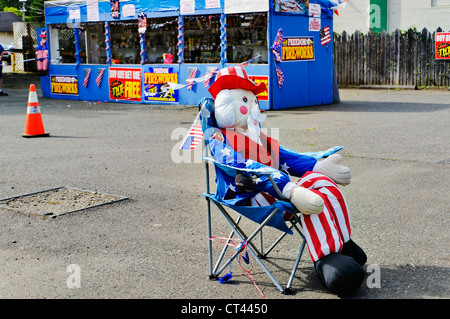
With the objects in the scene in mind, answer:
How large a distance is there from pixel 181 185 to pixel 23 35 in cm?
3064

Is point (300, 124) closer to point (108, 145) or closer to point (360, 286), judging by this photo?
point (108, 145)

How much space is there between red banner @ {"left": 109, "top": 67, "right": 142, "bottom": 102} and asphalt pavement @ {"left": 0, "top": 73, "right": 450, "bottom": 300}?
16.2ft

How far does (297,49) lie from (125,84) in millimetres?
5225

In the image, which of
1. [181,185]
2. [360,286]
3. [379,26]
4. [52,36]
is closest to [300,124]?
[181,185]

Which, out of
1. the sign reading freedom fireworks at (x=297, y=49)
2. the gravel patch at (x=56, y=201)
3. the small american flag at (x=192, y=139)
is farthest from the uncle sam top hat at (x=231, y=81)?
the sign reading freedom fireworks at (x=297, y=49)

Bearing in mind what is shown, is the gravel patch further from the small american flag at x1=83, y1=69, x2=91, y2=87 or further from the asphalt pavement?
the small american flag at x1=83, y1=69, x2=91, y2=87

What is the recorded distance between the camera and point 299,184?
4289 millimetres

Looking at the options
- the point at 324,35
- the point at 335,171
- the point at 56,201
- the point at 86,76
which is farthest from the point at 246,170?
the point at 86,76

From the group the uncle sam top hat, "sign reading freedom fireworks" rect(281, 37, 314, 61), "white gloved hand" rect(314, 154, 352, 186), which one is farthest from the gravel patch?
"sign reading freedom fireworks" rect(281, 37, 314, 61)

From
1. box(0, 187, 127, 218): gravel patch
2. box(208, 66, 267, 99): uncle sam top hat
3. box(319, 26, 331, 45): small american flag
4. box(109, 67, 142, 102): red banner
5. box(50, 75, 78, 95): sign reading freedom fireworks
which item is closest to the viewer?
box(208, 66, 267, 99): uncle sam top hat

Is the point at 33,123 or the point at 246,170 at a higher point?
the point at 246,170

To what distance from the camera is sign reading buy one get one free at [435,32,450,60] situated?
20.8 meters

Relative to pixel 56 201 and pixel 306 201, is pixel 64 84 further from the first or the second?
pixel 306 201
